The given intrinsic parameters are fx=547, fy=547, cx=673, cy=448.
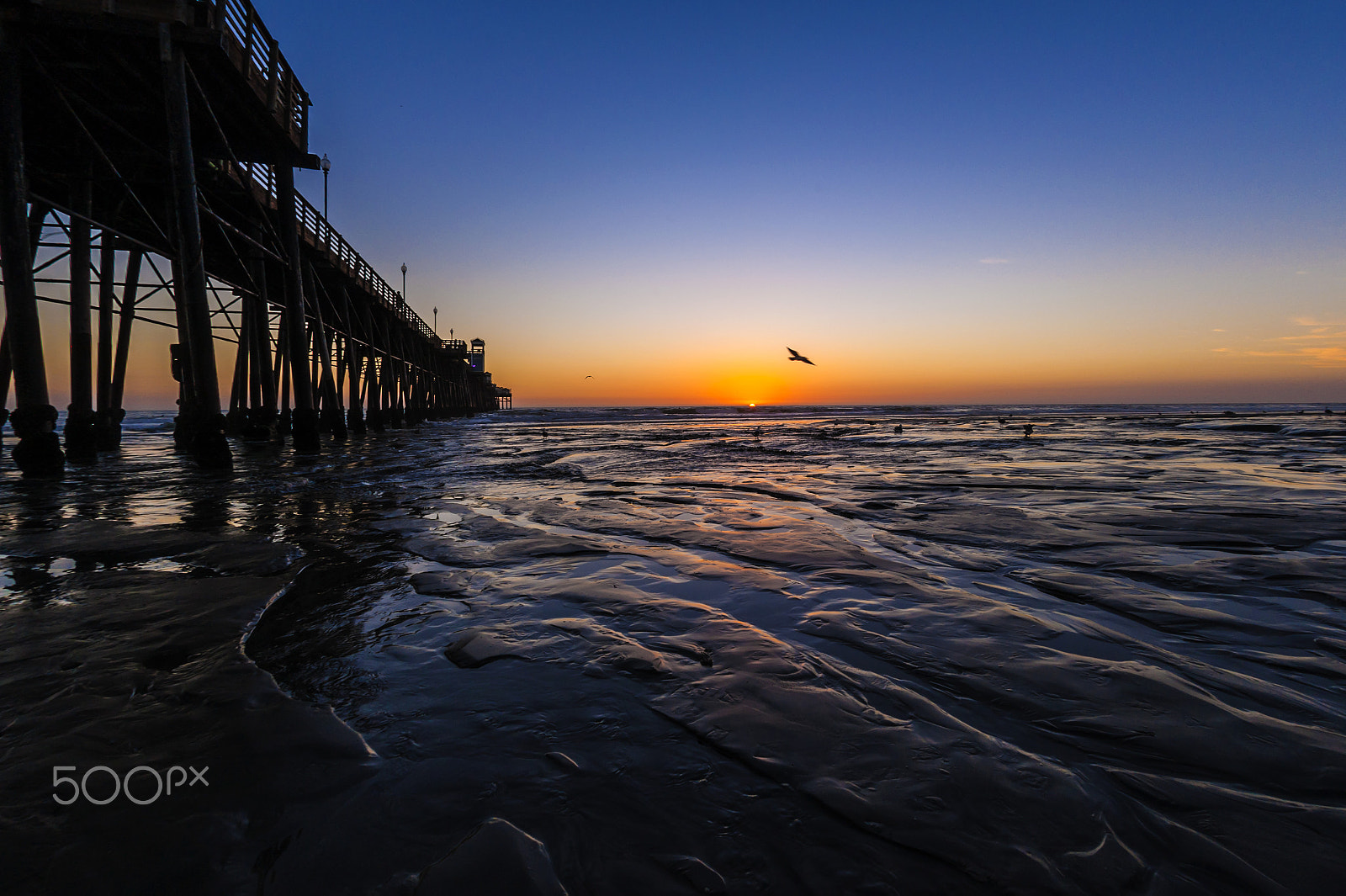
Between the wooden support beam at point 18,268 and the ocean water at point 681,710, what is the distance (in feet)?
17.7

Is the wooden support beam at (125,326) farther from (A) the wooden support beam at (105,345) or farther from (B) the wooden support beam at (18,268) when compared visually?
(B) the wooden support beam at (18,268)

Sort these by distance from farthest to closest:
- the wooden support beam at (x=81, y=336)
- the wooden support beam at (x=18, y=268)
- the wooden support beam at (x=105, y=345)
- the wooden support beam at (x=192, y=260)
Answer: the wooden support beam at (x=105, y=345)
the wooden support beam at (x=81, y=336)
the wooden support beam at (x=192, y=260)
the wooden support beam at (x=18, y=268)

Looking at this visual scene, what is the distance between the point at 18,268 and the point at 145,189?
23.6 ft

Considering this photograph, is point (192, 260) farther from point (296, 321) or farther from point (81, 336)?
point (296, 321)

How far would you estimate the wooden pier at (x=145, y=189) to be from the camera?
8.12 metres

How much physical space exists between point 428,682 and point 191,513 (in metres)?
5.51

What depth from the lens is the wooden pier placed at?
812 centimetres

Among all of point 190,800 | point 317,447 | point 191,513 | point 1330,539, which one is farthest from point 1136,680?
point 317,447

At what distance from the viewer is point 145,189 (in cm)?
1305

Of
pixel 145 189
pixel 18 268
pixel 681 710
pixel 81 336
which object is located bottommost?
pixel 681 710

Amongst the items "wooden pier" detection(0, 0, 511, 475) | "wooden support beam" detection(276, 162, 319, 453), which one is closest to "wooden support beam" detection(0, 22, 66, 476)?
"wooden pier" detection(0, 0, 511, 475)

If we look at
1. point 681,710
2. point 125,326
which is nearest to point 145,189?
point 125,326

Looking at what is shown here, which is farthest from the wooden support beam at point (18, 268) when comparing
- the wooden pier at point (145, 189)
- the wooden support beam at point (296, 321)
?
the wooden support beam at point (296, 321)

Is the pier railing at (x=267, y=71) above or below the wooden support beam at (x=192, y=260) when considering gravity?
above
